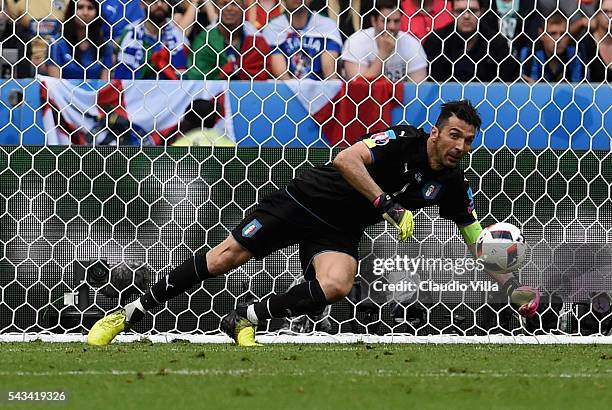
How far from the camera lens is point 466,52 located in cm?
815

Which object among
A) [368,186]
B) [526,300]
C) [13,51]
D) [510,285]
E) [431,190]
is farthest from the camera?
[13,51]

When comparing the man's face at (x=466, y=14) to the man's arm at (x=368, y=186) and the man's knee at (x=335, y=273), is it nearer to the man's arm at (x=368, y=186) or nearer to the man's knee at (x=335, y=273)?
the man's arm at (x=368, y=186)

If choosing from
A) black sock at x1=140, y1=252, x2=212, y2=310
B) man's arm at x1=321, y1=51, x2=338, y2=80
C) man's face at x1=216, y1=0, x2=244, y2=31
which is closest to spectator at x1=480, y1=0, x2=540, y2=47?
man's arm at x1=321, y1=51, x2=338, y2=80

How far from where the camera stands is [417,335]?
7648 mm

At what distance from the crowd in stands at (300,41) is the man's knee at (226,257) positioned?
4.99ft

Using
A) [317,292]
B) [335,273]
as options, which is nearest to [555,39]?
[335,273]

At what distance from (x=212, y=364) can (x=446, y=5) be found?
374cm

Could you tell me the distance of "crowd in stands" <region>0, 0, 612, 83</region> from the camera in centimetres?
800

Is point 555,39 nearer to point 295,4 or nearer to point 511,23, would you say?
point 511,23

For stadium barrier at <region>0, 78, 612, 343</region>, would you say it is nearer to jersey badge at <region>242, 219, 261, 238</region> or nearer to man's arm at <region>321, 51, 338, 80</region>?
man's arm at <region>321, 51, 338, 80</region>

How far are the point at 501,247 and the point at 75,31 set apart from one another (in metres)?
3.17

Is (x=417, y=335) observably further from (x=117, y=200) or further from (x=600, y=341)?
(x=117, y=200)

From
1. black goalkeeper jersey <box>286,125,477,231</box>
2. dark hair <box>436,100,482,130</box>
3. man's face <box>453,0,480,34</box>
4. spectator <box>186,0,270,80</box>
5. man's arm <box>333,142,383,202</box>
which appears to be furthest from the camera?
man's face <box>453,0,480,34</box>

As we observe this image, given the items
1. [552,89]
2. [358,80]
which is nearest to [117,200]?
[358,80]
